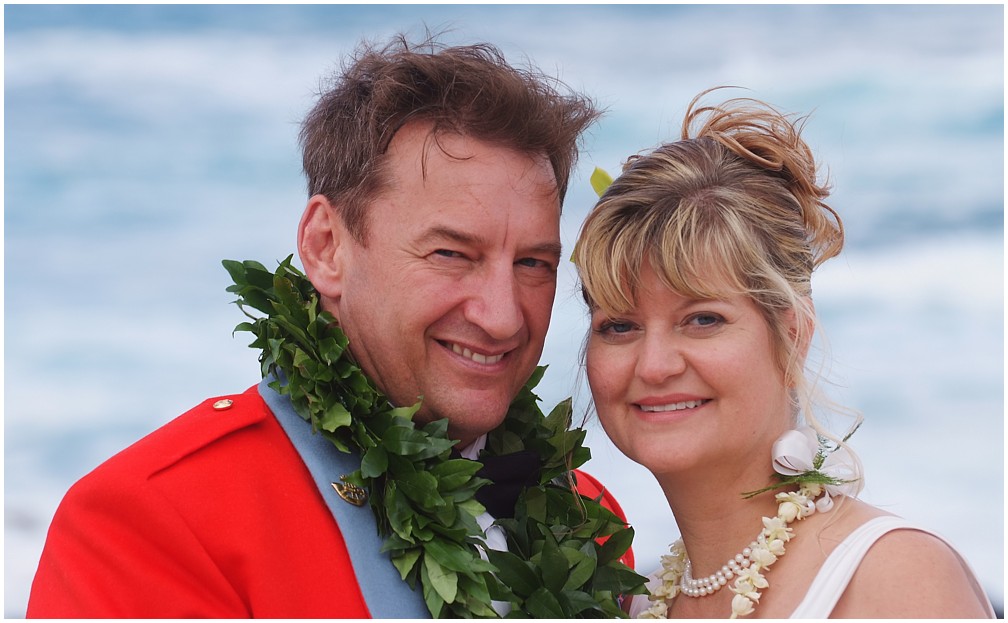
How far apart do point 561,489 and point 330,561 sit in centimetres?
95

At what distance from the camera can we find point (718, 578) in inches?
114

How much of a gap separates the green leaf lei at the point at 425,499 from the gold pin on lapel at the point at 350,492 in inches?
1.2

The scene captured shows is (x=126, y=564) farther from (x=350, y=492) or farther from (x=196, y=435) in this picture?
(x=350, y=492)

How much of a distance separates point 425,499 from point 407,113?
1.14 m

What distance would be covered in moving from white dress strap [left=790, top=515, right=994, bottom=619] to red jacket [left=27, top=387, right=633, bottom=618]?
1075mm

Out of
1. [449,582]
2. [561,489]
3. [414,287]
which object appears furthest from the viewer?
[561,489]

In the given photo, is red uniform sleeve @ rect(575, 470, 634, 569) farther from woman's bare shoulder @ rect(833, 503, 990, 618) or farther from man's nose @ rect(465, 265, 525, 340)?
woman's bare shoulder @ rect(833, 503, 990, 618)

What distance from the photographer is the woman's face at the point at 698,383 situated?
275 centimetres

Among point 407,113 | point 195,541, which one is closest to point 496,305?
point 407,113

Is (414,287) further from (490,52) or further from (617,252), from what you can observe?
(490,52)

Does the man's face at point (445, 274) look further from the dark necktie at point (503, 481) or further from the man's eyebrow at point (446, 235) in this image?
the dark necktie at point (503, 481)

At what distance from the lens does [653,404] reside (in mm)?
2830

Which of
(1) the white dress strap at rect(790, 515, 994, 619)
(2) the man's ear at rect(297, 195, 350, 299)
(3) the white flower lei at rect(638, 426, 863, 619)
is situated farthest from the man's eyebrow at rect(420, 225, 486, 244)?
(1) the white dress strap at rect(790, 515, 994, 619)

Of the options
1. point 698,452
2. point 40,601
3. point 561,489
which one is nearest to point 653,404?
point 698,452
